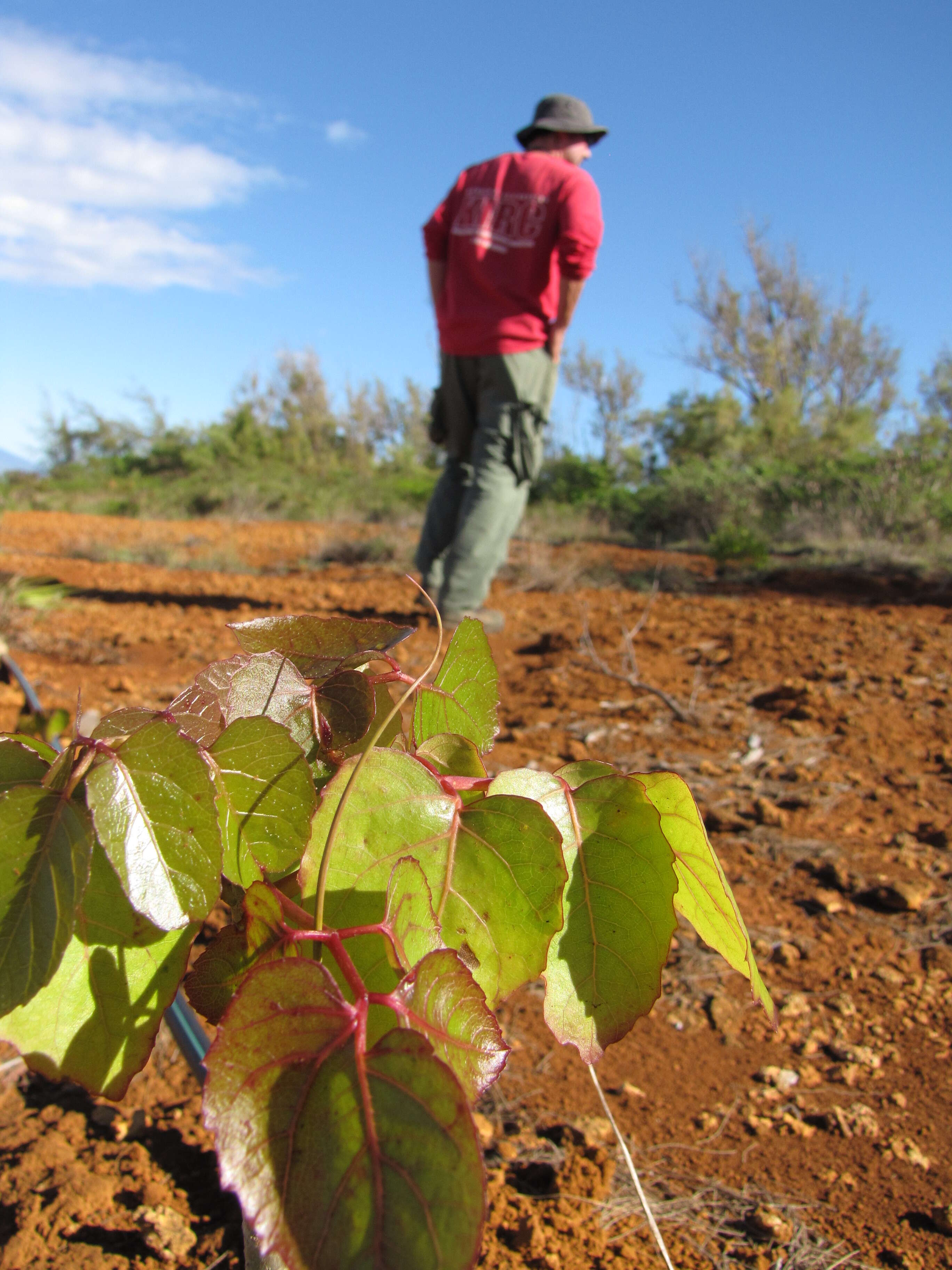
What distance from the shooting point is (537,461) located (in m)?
4.09

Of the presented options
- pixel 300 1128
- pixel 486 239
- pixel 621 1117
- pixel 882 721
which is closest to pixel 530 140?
pixel 486 239

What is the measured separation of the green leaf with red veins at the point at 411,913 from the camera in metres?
0.42

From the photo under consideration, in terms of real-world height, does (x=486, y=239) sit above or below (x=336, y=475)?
above

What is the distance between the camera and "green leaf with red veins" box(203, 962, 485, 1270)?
0.32m

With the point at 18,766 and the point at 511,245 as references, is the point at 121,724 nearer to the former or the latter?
the point at 18,766

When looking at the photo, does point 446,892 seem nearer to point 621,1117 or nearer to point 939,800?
point 621,1117

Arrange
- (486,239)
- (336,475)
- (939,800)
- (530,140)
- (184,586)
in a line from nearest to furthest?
(939,800) < (486,239) < (530,140) < (184,586) < (336,475)

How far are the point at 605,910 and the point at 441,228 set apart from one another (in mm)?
4108

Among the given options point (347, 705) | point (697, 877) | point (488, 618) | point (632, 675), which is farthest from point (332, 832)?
point (488, 618)

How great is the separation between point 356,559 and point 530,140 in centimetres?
431

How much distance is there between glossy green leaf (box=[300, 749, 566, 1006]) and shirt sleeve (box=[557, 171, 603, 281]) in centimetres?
359

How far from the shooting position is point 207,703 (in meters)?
0.52

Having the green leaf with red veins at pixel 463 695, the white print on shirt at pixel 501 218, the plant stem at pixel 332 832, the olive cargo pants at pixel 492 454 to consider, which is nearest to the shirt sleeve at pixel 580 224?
the white print on shirt at pixel 501 218

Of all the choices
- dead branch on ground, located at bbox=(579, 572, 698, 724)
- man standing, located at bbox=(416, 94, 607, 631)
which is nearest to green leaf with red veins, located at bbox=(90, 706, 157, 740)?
dead branch on ground, located at bbox=(579, 572, 698, 724)
